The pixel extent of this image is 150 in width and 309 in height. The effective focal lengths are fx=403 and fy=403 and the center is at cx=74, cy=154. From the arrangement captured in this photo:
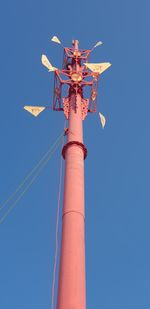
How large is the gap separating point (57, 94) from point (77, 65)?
204cm

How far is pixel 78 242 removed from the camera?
39.6ft

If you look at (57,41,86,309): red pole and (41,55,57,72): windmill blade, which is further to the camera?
(41,55,57,72): windmill blade

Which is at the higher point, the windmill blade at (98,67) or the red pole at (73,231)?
the windmill blade at (98,67)

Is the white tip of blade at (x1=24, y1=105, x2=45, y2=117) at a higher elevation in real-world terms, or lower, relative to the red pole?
higher

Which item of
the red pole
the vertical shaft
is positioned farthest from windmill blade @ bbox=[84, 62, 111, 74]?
the vertical shaft

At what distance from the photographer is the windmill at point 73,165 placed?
11047mm

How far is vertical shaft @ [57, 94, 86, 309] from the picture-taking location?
10.8 meters

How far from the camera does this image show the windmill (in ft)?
36.2

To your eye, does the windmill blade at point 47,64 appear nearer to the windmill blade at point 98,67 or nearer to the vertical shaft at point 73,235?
the windmill blade at point 98,67

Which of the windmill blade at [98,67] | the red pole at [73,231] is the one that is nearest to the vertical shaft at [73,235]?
the red pole at [73,231]

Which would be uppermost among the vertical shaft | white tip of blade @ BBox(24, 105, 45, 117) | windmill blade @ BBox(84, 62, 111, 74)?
windmill blade @ BBox(84, 62, 111, 74)

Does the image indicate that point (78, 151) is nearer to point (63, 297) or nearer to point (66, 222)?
point (66, 222)

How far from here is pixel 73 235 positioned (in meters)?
12.2

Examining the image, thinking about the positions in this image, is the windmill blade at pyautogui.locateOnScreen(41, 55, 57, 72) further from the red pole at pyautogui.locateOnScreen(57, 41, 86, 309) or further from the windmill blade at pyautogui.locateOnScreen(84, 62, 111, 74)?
the red pole at pyautogui.locateOnScreen(57, 41, 86, 309)
